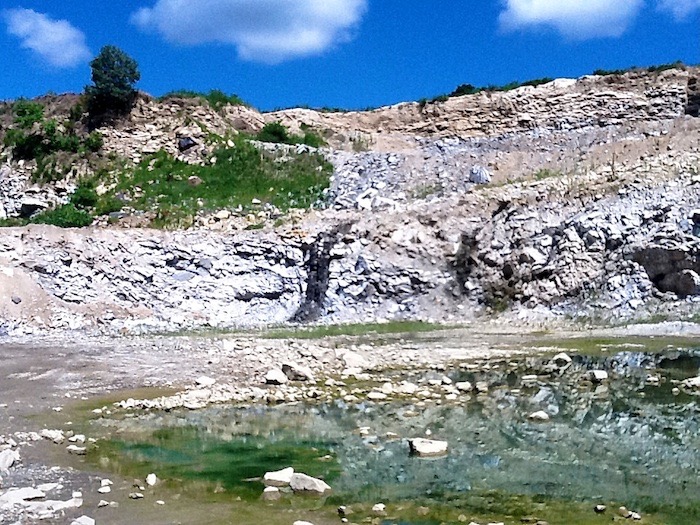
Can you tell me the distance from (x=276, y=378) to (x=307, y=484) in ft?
26.8

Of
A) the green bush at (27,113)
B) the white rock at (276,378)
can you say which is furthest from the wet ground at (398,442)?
the green bush at (27,113)

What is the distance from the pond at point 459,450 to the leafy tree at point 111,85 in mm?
41507

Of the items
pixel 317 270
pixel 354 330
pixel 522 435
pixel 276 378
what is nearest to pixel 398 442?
pixel 522 435

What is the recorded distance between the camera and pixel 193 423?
13.4m

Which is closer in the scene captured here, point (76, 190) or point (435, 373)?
point (435, 373)

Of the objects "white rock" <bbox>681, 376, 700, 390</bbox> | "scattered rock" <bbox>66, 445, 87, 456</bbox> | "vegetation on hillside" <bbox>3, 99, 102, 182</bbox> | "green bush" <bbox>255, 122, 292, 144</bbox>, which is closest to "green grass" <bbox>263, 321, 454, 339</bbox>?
"white rock" <bbox>681, 376, 700, 390</bbox>

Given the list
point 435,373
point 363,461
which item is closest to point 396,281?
point 435,373

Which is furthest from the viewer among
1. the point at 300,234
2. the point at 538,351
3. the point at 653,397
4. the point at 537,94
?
the point at 537,94

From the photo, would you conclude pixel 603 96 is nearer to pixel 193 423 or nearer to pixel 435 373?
pixel 435 373

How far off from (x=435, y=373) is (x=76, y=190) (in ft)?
115

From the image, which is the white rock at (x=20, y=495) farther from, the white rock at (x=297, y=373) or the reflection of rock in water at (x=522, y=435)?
the white rock at (x=297, y=373)

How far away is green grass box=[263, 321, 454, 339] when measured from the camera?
27.0 meters

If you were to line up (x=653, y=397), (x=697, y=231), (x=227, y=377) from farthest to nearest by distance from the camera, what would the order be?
1. (x=697, y=231)
2. (x=227, y=377)
3. (x=653, y=397)

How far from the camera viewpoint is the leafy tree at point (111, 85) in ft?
171
